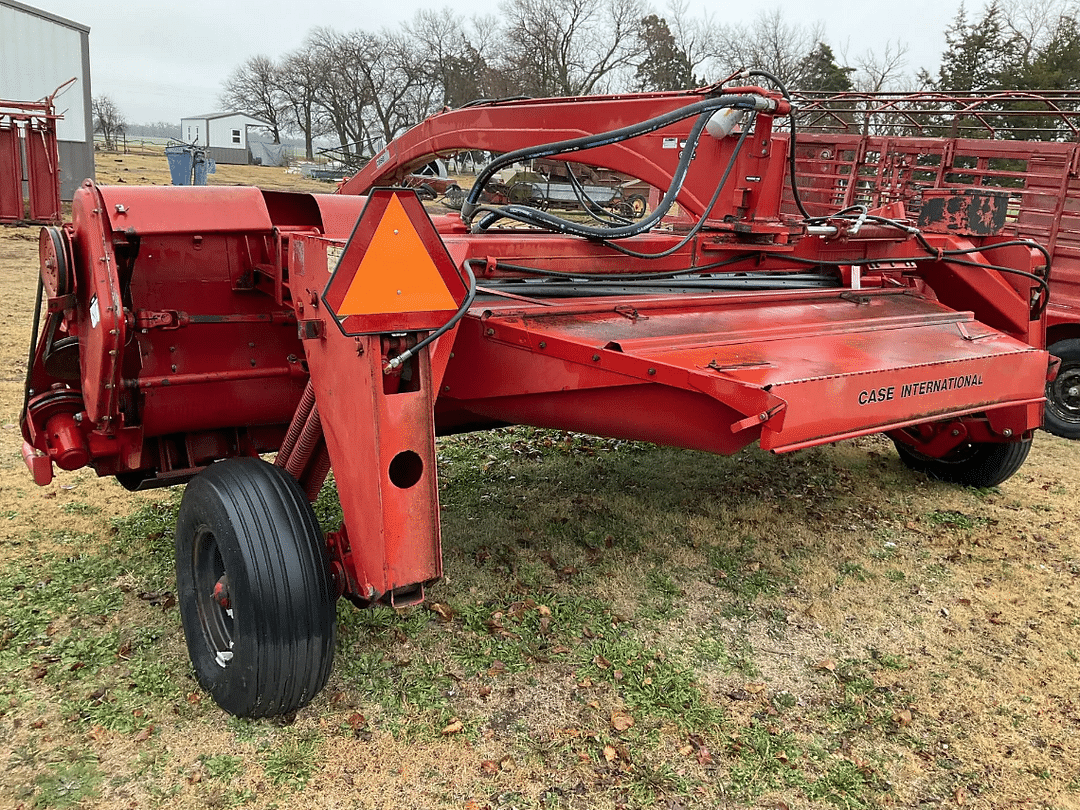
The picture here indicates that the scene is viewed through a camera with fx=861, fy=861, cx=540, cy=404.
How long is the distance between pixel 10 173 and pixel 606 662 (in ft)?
46.1

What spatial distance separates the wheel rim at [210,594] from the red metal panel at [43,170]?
43.0 feet

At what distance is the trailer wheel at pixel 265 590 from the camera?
97.0 inches

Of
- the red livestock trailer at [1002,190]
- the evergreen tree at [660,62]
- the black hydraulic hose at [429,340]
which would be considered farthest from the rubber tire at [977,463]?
the evergreen tree at [660,62]

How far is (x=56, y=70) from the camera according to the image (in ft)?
57.3

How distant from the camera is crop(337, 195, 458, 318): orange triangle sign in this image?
2.24 metres

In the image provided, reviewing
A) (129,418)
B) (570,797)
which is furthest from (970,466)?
(129,418)

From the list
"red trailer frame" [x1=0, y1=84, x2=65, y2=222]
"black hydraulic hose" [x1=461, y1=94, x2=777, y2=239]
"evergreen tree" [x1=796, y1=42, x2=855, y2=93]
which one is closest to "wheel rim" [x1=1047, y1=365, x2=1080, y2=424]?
"black hydraulic hose" [x1=461, y1=94, x2=777, y2=239]

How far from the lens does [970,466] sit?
15.8ft

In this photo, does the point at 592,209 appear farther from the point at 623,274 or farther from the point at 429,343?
the point at 429,343

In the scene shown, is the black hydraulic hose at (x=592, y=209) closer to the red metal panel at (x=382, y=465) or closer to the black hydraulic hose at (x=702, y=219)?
the black hydraulic hose at (x=702, y=219)

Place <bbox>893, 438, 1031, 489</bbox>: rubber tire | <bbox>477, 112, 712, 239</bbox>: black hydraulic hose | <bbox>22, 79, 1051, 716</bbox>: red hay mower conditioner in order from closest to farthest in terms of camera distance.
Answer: <bbox>22, 79, 1051, 716</bbox>: red hay mower conditioner → <bbox>477, 112, 712, 239</bbox>: black hydraulic hose → <bbox>893, 438, 1031, 489</bbox>: rubber tire

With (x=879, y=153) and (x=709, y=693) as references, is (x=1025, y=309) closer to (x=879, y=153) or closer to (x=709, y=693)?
(x=709, y=693)

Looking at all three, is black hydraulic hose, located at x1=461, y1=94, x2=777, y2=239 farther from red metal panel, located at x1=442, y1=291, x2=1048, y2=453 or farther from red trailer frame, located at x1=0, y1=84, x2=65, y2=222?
red trailer frame, located at x1=0, y1=84, x2=65, y2=222

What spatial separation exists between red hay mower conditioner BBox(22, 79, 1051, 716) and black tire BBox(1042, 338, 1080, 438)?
7.67ft
